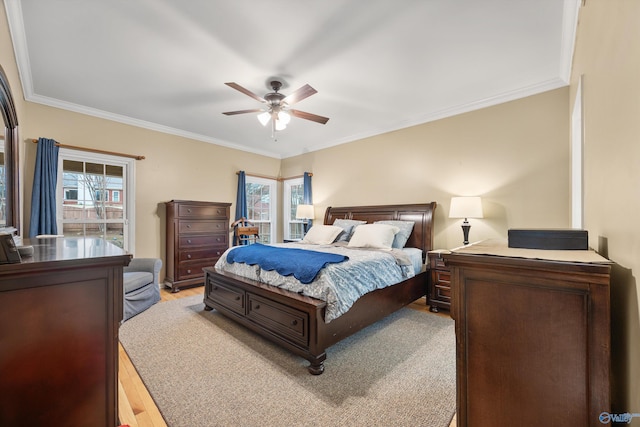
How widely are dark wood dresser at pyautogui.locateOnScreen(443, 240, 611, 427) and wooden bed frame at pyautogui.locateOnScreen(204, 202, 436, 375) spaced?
1300 millimetres

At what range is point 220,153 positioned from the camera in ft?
17.1

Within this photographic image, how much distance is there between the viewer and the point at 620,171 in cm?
97

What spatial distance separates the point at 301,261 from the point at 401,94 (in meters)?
2.38

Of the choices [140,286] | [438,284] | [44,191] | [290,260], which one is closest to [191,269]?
[140,286]

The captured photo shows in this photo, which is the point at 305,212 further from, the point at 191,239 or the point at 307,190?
the point at 191,239

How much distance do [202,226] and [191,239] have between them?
10.8 inches

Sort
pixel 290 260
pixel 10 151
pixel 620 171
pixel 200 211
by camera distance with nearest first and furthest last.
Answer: pixel 620 171 < pixel 10 151 < pixel 290 260 < pixel 200 211

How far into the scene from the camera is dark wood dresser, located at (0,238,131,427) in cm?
93

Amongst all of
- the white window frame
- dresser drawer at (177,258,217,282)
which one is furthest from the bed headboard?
dresser drawer at (177,258,217,282)

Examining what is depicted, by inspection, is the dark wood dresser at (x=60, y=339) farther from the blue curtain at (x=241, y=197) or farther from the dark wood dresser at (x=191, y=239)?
the blue curtain at (x=241, y=197)

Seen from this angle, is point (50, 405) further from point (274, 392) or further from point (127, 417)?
point (274, 392)

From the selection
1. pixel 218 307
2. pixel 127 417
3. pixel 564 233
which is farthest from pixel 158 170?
pixel 564 233

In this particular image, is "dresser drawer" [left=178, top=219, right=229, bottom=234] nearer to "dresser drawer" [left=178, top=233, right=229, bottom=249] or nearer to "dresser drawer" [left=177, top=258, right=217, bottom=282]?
"dresser drawer" [left=178, top=233, right=229, bottom=249]

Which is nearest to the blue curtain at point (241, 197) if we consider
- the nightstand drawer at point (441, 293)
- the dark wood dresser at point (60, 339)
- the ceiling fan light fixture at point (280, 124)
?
the ceiling fan light fixture at point (280, 124)
